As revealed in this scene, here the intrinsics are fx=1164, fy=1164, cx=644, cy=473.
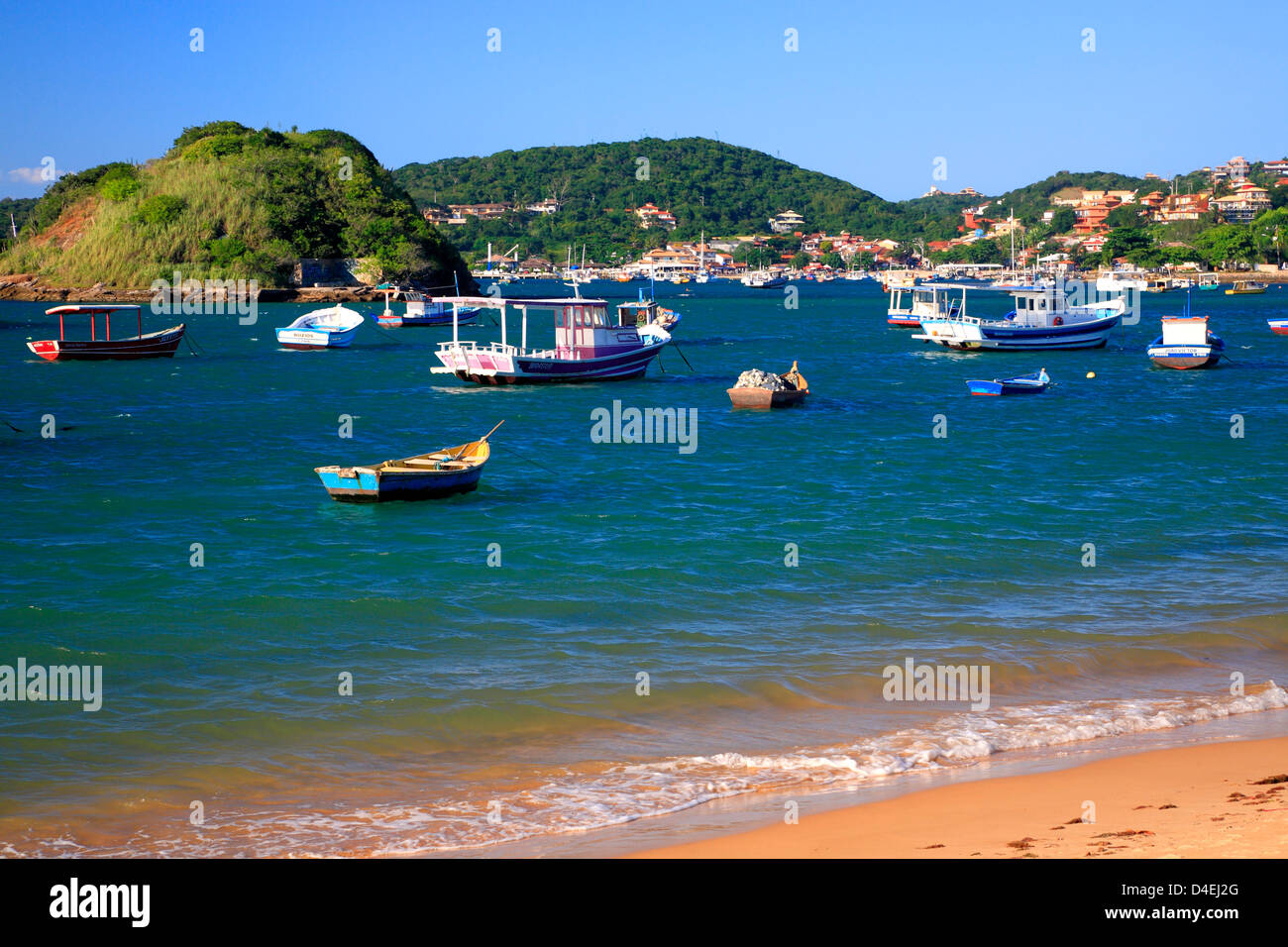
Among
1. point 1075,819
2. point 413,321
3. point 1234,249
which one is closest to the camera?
point 1075,819

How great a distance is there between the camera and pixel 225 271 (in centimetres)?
11800

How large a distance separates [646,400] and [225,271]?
3506 inches

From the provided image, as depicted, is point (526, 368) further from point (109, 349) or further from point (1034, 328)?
point (1034, 328)

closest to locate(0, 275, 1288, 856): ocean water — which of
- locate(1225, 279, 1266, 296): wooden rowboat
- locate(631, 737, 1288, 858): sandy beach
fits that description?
locate(631, 737, 1288, 858): sandy beach

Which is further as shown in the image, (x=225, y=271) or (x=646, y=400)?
(x=225, y=271)

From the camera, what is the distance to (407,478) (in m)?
21.5

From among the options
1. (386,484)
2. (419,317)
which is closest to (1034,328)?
(419,317)

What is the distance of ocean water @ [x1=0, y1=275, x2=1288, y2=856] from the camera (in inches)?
392

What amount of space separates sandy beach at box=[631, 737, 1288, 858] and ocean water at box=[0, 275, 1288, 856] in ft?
3.22

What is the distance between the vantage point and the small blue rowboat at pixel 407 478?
69.7 ft

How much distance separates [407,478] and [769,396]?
1809 centimetres

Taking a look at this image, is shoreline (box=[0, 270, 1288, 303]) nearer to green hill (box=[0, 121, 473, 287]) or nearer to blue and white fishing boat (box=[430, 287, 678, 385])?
green hill (box=[0, 121, 473, 287])
